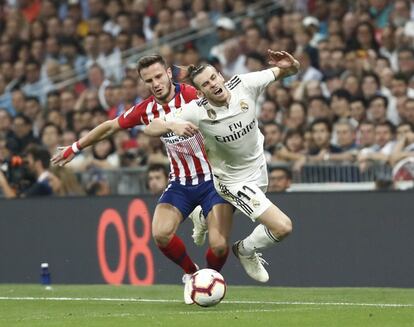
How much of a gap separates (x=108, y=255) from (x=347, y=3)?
20.0 ft

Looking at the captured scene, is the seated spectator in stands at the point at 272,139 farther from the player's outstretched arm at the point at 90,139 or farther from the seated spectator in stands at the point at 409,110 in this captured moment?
the player's outstretched arm at the point at 90,139

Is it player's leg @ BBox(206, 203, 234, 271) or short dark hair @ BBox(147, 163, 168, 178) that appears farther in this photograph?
short dark hair @ BBox(147, 163, 168, 178)

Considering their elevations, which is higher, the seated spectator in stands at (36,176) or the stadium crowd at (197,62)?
the stadium crowd at (197,62)

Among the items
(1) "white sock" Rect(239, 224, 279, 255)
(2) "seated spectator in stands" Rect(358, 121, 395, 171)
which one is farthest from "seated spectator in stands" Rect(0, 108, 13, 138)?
(1) "white sock" Rect(239, 224, 279, 255)

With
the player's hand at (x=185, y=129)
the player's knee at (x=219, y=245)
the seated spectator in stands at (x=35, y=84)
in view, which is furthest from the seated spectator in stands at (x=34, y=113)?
the player's hand at (x=185, y=129)

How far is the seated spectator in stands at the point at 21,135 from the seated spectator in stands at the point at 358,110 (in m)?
5.49

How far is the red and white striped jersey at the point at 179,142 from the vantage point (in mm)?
13648

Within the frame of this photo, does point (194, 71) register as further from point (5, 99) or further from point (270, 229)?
point (5, 99)

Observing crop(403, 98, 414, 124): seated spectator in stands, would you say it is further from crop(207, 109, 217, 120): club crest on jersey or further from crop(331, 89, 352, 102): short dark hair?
crop(207, 109, 217, 120): club crest on jersey

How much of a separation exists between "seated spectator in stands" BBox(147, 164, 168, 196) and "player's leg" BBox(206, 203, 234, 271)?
415 centimetres

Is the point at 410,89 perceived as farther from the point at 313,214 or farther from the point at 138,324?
the point at 138,324

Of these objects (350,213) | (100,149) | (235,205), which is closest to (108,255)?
(100,149)

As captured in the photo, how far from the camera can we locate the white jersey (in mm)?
12906

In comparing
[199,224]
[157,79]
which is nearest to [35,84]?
[199,224]
